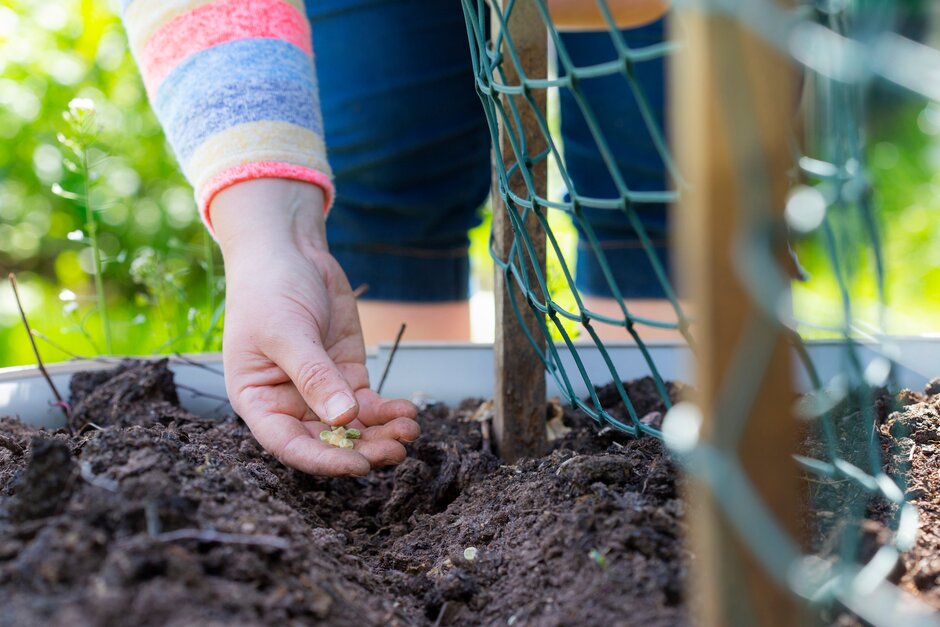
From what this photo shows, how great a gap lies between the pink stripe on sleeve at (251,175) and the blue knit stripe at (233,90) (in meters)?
0.08

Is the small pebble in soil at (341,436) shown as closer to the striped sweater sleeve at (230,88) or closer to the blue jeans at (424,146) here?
the striped sweater sleeve at (230,88)

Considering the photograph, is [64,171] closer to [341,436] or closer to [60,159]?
[60,159]

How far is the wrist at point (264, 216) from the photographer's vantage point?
1447 millimetres

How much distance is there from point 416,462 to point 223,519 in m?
0.52

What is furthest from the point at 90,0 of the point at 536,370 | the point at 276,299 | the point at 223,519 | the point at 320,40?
the point at 223,519

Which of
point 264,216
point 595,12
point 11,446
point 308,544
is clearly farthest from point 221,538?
point 595,12

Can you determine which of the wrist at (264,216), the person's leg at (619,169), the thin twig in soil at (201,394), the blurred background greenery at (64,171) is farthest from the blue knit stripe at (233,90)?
the blurred background greenery at (64,171)

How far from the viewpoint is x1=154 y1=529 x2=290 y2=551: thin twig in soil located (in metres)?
0.75

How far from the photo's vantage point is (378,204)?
2.23m

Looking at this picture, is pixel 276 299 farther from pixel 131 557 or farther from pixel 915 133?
pixel 915 133

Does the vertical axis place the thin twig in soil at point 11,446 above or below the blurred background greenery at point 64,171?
below

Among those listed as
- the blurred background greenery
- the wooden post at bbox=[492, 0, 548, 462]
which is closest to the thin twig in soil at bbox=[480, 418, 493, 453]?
the wooden post at bbox=[492, 0, 548, 462]

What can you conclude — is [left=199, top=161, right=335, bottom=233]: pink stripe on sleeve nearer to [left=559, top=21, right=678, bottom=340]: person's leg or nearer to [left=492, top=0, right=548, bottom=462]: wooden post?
[left=492, top=0, right=548, bottom=462]: wooden post

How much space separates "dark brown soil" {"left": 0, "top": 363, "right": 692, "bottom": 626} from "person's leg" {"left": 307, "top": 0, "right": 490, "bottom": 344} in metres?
1.12
